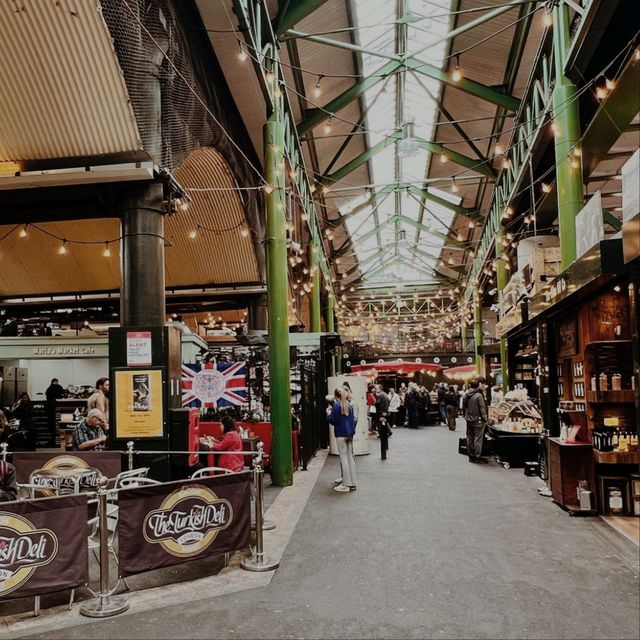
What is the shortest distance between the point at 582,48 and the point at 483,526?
23.6 feet

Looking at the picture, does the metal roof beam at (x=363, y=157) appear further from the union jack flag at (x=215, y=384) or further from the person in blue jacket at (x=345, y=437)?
the person in blue jacket at (x=345, y=437)

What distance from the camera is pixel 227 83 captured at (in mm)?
12234

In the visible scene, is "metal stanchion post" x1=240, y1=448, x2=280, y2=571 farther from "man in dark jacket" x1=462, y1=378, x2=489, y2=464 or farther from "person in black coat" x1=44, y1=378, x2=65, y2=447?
"person in black coat" x1=44, y1=378, x2=65, y2=447

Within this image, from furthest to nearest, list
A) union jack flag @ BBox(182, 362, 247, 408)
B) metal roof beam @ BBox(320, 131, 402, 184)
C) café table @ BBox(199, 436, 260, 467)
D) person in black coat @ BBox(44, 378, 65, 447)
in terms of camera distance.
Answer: metal roof beam @ BBox(320, 131, 402, 184)
person in black coat @ BBox(44, 378, 65, 447)
union jack flag @ BBox(182, 362, 247, 408)
café table @ BBox(199, 436, 260, 467)

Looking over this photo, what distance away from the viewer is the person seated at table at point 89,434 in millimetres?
7504

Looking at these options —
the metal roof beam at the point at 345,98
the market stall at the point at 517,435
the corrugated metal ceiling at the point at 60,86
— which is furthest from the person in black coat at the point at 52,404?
the market stall at the point at 517,435

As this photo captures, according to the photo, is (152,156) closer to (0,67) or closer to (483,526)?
(0,67)

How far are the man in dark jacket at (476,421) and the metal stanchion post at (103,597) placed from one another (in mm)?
8203

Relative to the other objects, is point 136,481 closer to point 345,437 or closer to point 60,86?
point 345,437

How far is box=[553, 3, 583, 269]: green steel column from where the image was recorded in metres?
9.16

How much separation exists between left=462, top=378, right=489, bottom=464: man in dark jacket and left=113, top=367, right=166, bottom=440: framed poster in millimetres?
6524

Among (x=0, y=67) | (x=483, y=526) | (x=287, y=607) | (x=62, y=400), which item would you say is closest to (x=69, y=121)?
(x=0, y=67)

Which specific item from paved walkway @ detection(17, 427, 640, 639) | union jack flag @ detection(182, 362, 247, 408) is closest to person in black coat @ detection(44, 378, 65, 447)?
union jack flag @ detection(182, 362, 247, 408)

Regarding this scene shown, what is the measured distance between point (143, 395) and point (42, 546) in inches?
116
